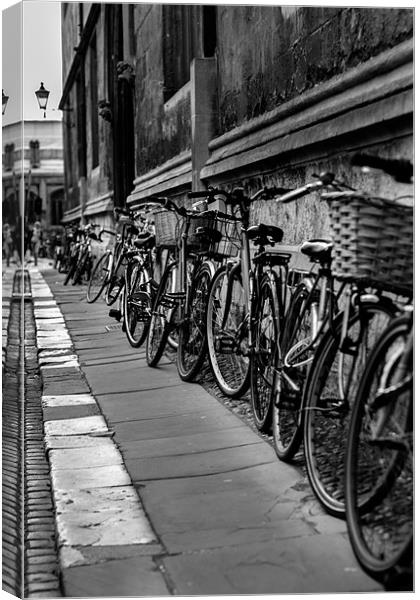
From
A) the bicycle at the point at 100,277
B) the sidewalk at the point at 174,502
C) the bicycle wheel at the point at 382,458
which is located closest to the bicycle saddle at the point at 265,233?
the sidewalk at the point at 174,502

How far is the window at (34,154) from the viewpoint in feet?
13.5

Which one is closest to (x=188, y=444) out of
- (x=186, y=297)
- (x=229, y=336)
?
(x=229, y=336)

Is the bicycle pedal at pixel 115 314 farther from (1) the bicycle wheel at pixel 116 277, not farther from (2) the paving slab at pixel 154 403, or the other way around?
(2) the paving slab at pixel 154 403

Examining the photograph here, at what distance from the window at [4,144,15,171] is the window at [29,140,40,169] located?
1.25 feet

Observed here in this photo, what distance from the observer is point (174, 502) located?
3398mm

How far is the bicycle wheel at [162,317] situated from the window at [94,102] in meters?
0.86

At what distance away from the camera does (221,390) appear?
5098 mm

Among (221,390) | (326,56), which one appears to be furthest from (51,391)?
(326,56)

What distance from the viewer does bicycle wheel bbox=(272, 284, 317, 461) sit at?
357 centimetres

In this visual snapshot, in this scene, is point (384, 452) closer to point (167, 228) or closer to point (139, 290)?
point (167, 228)

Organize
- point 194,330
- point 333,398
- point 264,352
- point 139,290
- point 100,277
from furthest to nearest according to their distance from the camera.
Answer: point 100,277, point 139,290, point 194,330, point 264,352, point 333,398

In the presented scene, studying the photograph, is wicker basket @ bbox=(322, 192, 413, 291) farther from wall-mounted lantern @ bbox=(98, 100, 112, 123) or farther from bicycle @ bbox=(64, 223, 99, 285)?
bicycle @ bbox=(64, 223, 99, 285)

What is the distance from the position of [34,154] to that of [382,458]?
2.33 metres

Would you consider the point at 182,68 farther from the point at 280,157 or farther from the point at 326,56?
the point at 326,56
